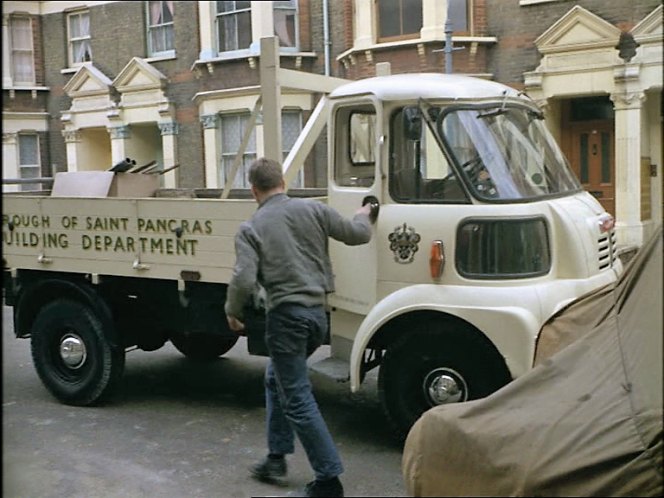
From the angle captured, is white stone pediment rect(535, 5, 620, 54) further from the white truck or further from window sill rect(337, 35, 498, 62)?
the white truck

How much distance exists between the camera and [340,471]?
166 inches

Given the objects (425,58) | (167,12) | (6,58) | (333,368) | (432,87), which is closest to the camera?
(6,58)

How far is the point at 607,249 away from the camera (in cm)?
520

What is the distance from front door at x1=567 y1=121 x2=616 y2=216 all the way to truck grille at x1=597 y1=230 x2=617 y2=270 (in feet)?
0.50

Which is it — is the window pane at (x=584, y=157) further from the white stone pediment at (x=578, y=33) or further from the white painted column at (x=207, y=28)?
the white painted column at (x=207, y=28)

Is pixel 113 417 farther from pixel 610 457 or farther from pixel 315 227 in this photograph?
pixel 610 457

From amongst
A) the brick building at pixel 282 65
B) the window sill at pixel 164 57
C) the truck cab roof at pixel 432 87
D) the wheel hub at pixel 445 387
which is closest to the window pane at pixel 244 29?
the brick building at pixel 282 65

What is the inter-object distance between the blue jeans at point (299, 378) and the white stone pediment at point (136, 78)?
60.0 inches

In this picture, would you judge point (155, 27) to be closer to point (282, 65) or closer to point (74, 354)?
A: point (282, 65)

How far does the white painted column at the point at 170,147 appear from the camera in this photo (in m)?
5.04

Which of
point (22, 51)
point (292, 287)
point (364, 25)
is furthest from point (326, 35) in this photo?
point (22, 51)

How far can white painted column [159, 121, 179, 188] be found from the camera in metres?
5.04

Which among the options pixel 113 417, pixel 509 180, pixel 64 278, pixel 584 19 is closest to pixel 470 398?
pixel 509 180

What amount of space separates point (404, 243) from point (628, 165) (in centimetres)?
131
